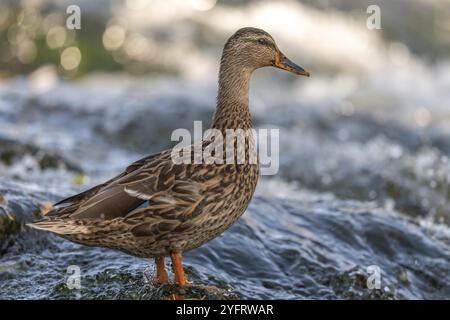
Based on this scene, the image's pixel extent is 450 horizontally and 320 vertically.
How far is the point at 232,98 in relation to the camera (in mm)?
5824

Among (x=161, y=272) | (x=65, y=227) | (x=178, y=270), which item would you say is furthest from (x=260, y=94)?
(x=65, y=227)

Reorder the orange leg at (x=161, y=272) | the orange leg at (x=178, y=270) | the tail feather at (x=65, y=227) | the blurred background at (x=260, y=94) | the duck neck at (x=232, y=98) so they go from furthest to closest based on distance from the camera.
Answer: the blurred background at (x=260, y=94)
the duck neck at (x=232, y=98)
the orange leg at (x=161, y=272)
the orange leg at (x=178, y=270)
the tail feather at (x=65, y=227)

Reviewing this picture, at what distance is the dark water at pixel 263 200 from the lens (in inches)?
235

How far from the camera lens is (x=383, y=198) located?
30.0 feet

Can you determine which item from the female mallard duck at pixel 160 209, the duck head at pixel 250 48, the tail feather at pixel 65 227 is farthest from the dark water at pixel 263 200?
the duck head at pixel 250 48

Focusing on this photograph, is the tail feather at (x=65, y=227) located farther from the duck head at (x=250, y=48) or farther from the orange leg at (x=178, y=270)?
the duck head at (x=250, y=48)

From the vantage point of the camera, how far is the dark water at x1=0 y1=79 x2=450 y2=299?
5957mm

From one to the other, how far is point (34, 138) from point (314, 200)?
12.5ft

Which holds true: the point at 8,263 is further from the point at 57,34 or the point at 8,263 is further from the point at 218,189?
the point at 57,34

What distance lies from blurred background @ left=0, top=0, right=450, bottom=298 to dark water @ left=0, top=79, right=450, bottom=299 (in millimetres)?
36

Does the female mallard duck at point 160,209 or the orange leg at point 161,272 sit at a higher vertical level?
the female mallard duck at point 160,209

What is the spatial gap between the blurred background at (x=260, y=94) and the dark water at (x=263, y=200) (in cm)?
4
